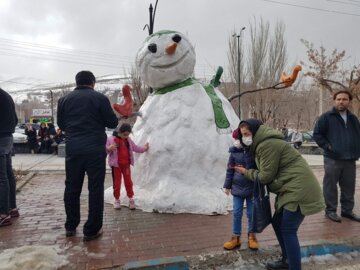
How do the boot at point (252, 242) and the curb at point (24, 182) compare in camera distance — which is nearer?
the boot at point (252, 242)

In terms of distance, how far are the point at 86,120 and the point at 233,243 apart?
80.9 inches

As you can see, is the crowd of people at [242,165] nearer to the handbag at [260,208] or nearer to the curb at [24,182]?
the handbag at [260,208]

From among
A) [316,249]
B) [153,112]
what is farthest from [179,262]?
[153,112]

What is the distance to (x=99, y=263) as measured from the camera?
10.4 feet

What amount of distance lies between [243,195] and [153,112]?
7.82 feet

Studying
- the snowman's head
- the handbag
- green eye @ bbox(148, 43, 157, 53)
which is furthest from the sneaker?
the handbag

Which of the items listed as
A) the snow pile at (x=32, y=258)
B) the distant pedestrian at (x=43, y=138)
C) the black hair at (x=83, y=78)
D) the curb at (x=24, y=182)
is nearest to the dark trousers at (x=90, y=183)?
the snow pile at (x=32, y=258)

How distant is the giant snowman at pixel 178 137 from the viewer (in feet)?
16.1

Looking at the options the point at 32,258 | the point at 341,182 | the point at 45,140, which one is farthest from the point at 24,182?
the point at 45,140

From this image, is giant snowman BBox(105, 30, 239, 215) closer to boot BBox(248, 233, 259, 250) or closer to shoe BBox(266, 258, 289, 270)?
boot BBox(248, 233, 259, 250)

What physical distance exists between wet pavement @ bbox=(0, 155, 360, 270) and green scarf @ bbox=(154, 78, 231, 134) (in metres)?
1.34

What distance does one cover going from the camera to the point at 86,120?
12.4 feet

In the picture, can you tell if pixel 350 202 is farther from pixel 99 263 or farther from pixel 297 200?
pixel 99 263

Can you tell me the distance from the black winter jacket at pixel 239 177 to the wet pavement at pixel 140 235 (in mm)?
588
